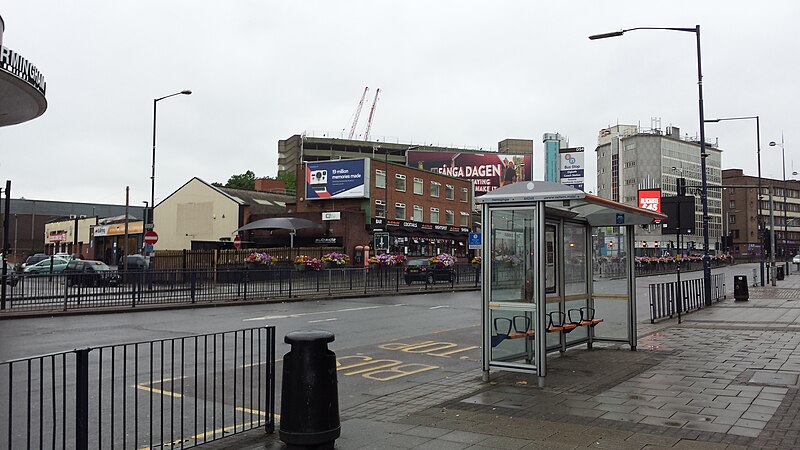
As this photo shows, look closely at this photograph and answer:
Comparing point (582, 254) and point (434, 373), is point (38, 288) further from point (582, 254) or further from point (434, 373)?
point (582, 254)

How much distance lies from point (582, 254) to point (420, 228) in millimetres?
46591

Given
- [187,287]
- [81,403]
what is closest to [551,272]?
[81,403]

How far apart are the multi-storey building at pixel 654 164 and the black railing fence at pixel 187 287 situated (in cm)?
10068

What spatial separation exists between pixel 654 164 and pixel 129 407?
5101 inches

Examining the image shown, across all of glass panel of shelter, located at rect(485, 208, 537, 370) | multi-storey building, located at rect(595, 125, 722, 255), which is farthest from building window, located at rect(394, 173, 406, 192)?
multi-storey building, located at rect(595, 125, 722, 255)

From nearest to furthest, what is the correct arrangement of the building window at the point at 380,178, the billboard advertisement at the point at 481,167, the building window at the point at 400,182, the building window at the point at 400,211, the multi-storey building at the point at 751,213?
the building window at the point at 380,178
the building window at the point at 400,211
the building window at the point at 400,182
the billboard advertisement at the point at 481,167
the multi-storey building at the point at 751,213

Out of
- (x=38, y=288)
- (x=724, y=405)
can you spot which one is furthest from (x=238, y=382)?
(x=38, y=288)

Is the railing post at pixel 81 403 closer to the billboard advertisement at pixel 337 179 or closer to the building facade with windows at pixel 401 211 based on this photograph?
the building facade with windows at pixel 401 211

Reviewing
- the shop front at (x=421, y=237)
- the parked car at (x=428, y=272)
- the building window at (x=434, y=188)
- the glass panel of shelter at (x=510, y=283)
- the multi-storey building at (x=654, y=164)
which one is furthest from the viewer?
the multi-storey building at (x=654, y=164)

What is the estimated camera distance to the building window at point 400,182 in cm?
5522

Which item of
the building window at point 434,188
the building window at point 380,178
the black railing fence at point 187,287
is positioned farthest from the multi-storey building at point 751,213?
the black railing fence at point 187,287

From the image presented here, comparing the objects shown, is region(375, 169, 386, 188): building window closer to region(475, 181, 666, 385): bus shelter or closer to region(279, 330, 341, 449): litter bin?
region(475, 181, 666, 385): bus shelter

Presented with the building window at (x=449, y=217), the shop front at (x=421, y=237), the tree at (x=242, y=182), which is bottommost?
the shop front at (x=421, y=237)

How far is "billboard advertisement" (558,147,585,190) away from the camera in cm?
3133
